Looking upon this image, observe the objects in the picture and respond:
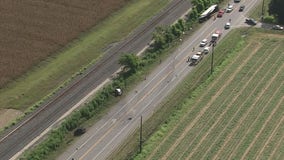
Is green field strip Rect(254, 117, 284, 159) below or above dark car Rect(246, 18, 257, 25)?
above

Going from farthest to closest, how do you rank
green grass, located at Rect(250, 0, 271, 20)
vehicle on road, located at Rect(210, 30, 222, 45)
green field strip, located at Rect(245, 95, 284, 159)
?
green grass, located at Rect(250, 0, 271, 20) → vehicle on road, located at Rect(210, 30, 222, 45) → green field strip, located at Rect(245, 95, 284, 159)

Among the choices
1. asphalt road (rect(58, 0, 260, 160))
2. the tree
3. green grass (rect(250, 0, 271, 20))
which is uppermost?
the tree

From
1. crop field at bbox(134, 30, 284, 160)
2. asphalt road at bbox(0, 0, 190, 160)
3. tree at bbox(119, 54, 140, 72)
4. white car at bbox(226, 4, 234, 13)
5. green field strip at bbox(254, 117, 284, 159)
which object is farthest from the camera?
white car at bbox(226, 4, 234, 13)

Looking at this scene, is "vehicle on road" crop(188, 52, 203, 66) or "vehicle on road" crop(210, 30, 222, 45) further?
"vehicle on road" crop(210, 30, 222, 45)

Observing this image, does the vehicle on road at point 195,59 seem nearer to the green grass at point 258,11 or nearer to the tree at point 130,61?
the tree at point 130,61

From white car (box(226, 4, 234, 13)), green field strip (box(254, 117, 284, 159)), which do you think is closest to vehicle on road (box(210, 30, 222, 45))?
white car (box(226, 4, 234, 13))

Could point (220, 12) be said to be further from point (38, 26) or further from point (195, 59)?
point (38, 26)

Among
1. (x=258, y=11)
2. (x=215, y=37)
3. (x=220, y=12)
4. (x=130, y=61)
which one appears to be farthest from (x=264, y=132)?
(x=258, y=11)

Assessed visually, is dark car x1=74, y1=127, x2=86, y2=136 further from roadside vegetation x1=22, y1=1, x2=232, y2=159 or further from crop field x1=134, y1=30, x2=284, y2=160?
crop field x1=134, y1=30, x2=284, y2=160
